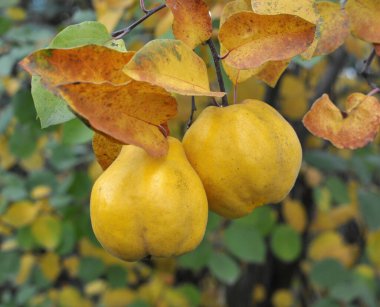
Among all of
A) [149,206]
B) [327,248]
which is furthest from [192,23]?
[327,248]

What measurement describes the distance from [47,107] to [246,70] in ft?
0.68

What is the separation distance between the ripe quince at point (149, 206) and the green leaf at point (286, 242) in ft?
3.65

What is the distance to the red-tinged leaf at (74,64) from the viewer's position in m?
0.42

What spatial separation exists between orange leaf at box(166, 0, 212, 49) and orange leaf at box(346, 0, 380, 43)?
22 cm

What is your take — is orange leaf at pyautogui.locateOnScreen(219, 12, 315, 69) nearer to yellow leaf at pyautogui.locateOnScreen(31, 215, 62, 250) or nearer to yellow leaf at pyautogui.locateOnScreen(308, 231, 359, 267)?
yellow leaf at pyautogui.locateOnScreen(31, 215, 62, 250)

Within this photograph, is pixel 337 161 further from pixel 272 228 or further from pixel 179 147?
pixel 179 147

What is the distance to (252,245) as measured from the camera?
4.73ft

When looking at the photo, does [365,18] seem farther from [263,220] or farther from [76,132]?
[263,220]

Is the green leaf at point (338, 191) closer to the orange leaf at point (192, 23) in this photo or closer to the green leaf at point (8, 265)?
the green leaf at point (8, 265)

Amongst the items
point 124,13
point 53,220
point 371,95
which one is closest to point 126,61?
point 371,95

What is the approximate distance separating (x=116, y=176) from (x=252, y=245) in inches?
39.4

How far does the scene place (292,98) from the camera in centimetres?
166

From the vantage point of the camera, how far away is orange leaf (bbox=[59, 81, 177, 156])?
401mm

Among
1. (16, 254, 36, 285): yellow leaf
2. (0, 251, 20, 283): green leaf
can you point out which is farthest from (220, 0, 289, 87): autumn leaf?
(16, 254, 36, 285): yellow leaf
